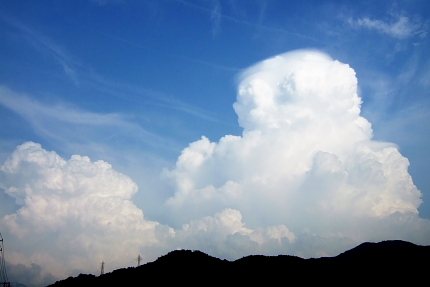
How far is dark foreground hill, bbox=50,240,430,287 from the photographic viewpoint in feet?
194

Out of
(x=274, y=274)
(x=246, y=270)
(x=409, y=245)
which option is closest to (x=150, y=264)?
(x=246, y=270)

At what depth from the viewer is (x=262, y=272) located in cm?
6353

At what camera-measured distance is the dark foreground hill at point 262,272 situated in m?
59.2

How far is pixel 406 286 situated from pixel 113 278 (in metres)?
54.1

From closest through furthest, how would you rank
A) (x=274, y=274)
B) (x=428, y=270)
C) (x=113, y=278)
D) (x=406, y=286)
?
(x=406, y=286) < (x=428, y=270) < (x=274, y=274) < (x=113, y=278)

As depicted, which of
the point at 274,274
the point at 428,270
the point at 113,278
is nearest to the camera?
the point at 428,270

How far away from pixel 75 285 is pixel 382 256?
64.1m

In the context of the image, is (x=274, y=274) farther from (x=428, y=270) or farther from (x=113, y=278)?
(x=113, y=278)

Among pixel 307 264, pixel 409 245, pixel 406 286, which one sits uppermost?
pixel 409 245

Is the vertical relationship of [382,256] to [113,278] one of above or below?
above

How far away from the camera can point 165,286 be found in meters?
59.1

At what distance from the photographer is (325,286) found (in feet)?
189

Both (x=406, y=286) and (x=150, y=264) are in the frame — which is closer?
(x=406, y=286)

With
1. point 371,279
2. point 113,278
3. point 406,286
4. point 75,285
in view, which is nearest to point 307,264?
Answer: point 371,279
